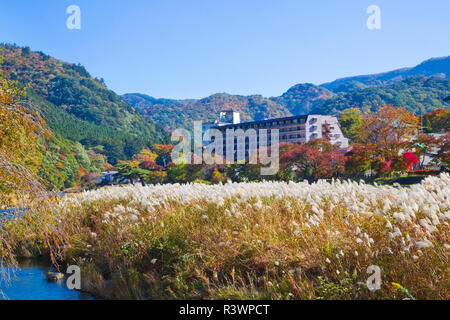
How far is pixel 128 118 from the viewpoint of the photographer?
418ft

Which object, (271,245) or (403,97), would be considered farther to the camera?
(403,97)

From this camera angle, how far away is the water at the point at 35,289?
7.10 meters

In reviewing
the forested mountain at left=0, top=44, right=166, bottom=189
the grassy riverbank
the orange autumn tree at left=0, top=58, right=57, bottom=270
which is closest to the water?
the grassy riverbank

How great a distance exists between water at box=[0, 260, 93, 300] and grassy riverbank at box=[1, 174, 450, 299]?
0.42m

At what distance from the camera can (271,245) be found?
5.50m

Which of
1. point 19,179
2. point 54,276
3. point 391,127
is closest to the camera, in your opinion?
point 19,179

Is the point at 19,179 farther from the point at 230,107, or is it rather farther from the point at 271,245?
the point at 230,107

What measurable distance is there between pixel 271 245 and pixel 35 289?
209 inches

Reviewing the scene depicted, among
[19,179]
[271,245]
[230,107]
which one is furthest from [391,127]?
[230,107]

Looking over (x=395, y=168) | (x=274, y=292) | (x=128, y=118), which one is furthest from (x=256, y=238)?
(x=128, y=118)

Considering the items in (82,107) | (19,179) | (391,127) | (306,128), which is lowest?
(19,179)

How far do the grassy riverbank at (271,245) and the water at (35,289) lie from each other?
42 cm

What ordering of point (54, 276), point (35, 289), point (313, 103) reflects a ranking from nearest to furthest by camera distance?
point (35, 289) < point (54, 276) < point (313, 103)
